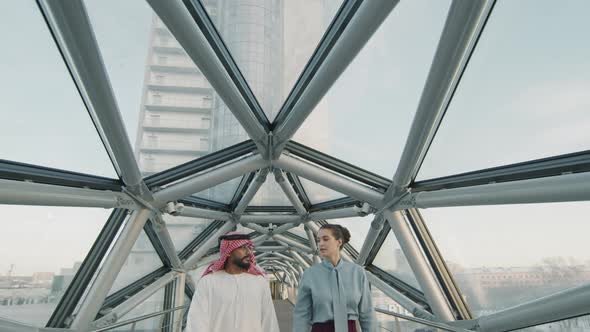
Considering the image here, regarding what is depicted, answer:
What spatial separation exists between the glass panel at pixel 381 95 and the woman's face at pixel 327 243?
337cm

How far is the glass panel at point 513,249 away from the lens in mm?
4656

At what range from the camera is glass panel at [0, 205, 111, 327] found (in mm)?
5445

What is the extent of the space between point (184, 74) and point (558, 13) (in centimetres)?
598

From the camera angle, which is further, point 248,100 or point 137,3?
point 248,100

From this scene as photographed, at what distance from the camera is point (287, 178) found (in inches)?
475

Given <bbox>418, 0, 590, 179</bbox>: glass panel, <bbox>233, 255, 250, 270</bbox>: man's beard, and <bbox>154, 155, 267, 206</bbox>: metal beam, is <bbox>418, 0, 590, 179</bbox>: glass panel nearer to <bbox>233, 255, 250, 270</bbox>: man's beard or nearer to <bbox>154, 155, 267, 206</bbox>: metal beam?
<bbox>233, 255, 250, 270</bbox>: man's beard

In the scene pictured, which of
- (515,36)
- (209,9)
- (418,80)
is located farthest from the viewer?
(418,80)

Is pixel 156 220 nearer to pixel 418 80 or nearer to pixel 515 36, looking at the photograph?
pixel 418 80

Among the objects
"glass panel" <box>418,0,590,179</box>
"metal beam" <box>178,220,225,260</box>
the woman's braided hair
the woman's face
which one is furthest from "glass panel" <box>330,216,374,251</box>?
the woman's face

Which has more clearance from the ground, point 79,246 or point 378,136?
point 378,136

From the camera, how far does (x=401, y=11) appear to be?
500 cm

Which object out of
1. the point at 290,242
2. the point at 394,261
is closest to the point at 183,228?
A: the point at 394,261

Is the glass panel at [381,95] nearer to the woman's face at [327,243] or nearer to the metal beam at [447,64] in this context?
the metal beam at [447,64]

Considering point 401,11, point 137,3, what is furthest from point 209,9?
point 401,11
